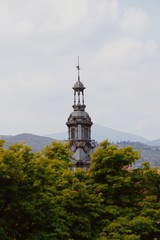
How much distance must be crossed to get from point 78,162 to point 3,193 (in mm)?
53623

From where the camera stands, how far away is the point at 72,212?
1436 inches

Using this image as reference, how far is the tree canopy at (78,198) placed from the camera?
32031 millimetres

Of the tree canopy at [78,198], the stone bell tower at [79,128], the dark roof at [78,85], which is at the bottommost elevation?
the tree canopy at [78,198]

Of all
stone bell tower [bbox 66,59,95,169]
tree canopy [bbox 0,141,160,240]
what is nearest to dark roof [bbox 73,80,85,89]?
stone bell tower [bbox 66,59,95,169]

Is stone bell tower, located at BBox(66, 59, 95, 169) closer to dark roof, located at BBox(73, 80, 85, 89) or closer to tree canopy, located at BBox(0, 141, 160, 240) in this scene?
dark roof, located at BBox(73, 80, 85, 89)

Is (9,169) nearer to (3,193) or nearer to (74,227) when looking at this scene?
(3,193)

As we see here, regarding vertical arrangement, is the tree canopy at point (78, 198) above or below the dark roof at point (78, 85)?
below

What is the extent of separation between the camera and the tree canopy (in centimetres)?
3203

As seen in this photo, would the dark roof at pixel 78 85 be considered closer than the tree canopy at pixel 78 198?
No

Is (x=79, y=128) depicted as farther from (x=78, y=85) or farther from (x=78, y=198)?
(x=78, y=198)

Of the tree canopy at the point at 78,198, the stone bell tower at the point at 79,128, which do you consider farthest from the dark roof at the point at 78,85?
the tree canopy at the point at 78,198

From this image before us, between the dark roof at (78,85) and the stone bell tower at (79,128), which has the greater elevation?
the dark roof at (78,85)

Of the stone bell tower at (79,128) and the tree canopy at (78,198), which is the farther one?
the stone bell tower at (79,128)

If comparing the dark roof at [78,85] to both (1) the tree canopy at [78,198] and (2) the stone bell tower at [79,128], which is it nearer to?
(2) the stone bell tower at [79,128]
